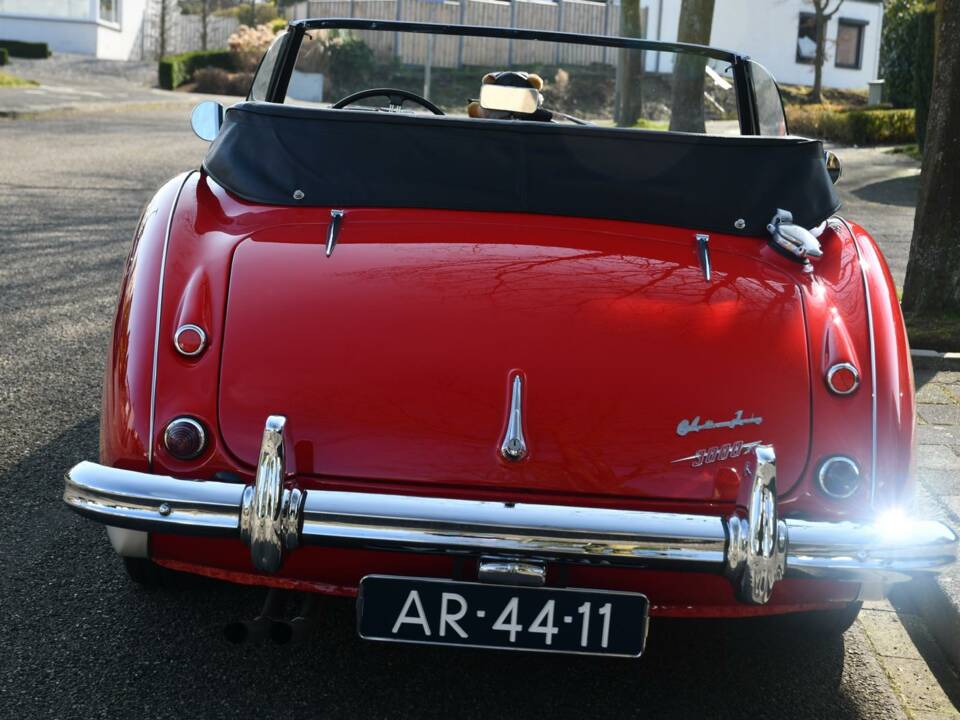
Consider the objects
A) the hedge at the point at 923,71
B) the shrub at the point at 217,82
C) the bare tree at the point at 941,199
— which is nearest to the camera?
the bare tree at the point at 941,199

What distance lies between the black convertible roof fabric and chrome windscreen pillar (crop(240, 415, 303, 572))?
1.01 meters

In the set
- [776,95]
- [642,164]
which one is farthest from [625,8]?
[642,164]

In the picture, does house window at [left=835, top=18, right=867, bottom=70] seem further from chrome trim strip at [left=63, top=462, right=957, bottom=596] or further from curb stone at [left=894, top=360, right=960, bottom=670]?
chrome trim strip at [left=63, top=462, right=957, bottom=596]

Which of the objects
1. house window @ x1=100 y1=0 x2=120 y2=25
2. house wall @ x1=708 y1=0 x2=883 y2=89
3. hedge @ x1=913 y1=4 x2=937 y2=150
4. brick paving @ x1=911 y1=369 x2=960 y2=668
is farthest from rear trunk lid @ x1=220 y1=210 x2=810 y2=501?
house window @ x1=100 y1=0 x2=120 y2=25

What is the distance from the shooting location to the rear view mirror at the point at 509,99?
3939 mm

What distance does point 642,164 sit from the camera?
3.25 metres

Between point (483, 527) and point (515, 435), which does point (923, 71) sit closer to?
point (515, 435)

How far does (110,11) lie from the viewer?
134 feet

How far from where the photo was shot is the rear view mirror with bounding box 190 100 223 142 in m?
3.93

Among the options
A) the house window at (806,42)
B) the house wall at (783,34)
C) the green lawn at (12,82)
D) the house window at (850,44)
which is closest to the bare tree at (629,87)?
the green lawn at (12,82)

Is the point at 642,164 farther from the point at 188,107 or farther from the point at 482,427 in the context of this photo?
the point at 188,107

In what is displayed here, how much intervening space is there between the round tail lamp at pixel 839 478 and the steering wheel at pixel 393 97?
2.48 m

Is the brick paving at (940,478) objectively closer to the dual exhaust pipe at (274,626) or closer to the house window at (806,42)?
the dual exhaust pipe at (274,626)

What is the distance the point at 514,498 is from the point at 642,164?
3.75 feet
